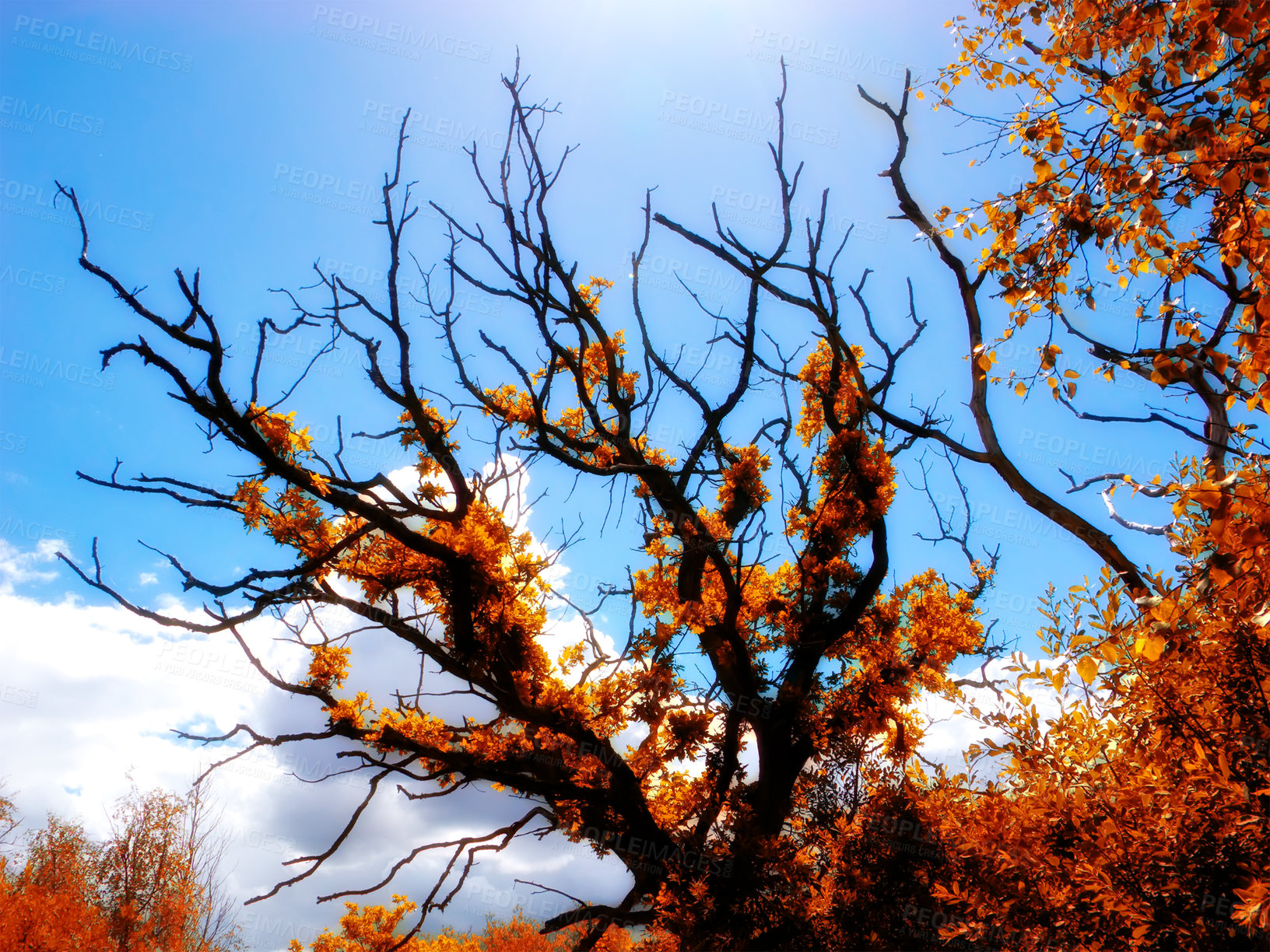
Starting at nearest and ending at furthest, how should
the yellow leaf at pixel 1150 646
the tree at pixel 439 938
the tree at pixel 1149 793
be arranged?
the yellow leaf at pixel 1150 646
the tree at pixel 1149 793
the tree at pixel 439 938

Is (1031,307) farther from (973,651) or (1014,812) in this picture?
(973,651)

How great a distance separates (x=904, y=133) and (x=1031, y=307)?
2867mm

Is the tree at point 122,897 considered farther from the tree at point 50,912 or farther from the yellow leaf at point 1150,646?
the yellow leaf at point 1150,646

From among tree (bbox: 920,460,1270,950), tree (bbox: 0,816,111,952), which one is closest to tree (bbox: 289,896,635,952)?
tree (bbox: 0,816,111,952)

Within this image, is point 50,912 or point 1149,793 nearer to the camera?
point 1149,793

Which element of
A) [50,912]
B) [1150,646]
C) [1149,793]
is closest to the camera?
[1150,646]

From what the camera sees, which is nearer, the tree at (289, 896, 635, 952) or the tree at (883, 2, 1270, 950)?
the tree at (883, 2, 1270, 950)

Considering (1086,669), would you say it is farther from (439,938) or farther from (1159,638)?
(439,938)

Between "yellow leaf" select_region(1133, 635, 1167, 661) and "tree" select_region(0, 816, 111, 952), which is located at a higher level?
"tree" select_region(0, 816, 111, 952)

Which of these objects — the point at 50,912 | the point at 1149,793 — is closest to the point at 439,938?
the point at 50,912

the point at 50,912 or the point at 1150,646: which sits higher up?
the point at 50,912

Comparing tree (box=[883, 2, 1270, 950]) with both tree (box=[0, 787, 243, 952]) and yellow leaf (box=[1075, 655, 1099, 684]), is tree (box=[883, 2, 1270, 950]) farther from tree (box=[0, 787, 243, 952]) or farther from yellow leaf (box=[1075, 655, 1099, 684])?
tree (box=[0, 787, 243, 952])

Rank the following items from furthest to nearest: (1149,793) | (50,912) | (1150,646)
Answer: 1. (50,912)
2. (1149,793)
3. (1150,646)

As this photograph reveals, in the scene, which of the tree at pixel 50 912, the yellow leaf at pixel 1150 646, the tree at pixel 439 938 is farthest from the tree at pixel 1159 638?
the tree at pixel 50 912
